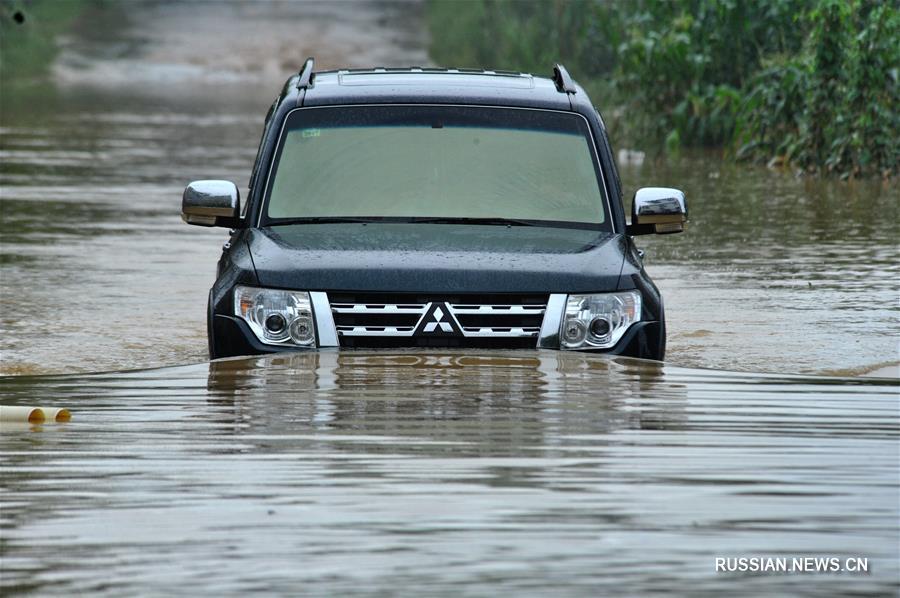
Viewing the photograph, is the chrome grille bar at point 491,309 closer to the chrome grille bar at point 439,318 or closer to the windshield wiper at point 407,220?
the chrome grille bar at point 439,318

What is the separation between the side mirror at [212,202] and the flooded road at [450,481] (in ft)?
5.78

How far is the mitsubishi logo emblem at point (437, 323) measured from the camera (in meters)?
6.58

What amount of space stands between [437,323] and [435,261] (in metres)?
0.23

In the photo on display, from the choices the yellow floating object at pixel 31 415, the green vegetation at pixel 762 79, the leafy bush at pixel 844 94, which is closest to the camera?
the yellow floating object at pixel 31 415

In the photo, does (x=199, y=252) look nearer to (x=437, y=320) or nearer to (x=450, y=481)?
(x=437, y=320)

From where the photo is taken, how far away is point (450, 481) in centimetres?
437

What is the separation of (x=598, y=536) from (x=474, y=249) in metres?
2.96

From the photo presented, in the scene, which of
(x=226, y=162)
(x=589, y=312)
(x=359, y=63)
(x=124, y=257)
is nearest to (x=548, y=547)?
(x=589, y=312)

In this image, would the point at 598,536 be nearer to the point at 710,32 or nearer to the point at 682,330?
the point at 682,330

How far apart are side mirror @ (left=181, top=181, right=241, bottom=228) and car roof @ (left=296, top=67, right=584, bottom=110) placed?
22.2 inches

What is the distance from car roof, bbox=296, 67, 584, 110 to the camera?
7.93 m

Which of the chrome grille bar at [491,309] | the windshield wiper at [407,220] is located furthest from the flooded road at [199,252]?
the chrome grille bar at [491,309]

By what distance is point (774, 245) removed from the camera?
49.6ft

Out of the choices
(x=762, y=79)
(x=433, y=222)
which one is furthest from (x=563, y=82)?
(x=762, y=79)
